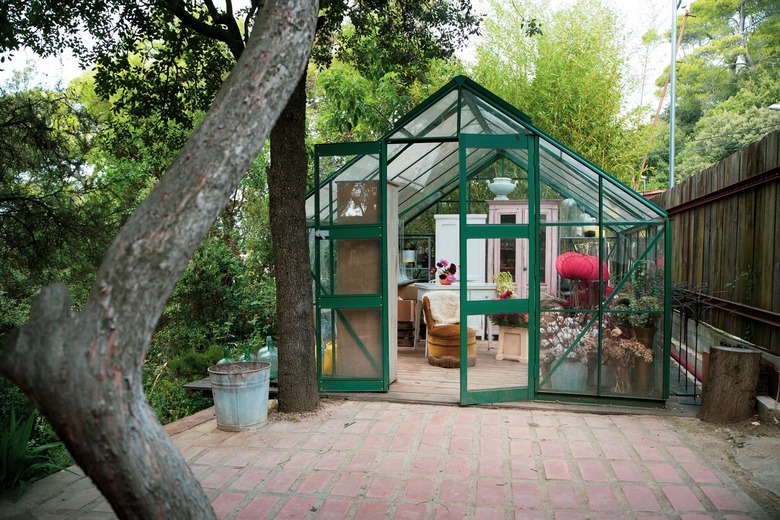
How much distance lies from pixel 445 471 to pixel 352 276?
2.46m

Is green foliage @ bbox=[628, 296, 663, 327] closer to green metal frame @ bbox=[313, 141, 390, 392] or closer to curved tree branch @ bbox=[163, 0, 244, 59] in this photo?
green metal frame @ bbox=[313, 141, 390, 392]

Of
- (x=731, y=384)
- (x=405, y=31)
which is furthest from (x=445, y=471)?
(x=405, y=31)

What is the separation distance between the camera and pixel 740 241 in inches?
217

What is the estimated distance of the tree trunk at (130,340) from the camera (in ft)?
5.25

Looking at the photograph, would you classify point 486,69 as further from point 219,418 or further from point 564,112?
point 219,418

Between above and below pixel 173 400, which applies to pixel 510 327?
above

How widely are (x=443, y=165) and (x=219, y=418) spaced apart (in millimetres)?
4655

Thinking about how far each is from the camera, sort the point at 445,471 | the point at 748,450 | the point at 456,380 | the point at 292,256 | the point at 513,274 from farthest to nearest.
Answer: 1. the point at 456,380
2. the point at 513,274
3. the point at 292,256
4. the point at 748,450
5. the point at 445,471

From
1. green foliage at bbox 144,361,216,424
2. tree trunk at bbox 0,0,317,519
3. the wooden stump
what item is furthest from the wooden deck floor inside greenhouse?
tree trunk at bbox 0,0,317,519

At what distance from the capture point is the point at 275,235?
5273 mm

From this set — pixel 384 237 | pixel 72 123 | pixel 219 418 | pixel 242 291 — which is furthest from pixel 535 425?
pixel 242 291

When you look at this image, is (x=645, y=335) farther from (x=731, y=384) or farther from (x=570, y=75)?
(x=570, y=75)

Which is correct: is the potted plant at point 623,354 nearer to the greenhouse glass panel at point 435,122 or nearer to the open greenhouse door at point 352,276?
the open greenhouse door at point 352,276

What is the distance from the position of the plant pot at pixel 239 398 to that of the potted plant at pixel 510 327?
2271 millimetres
